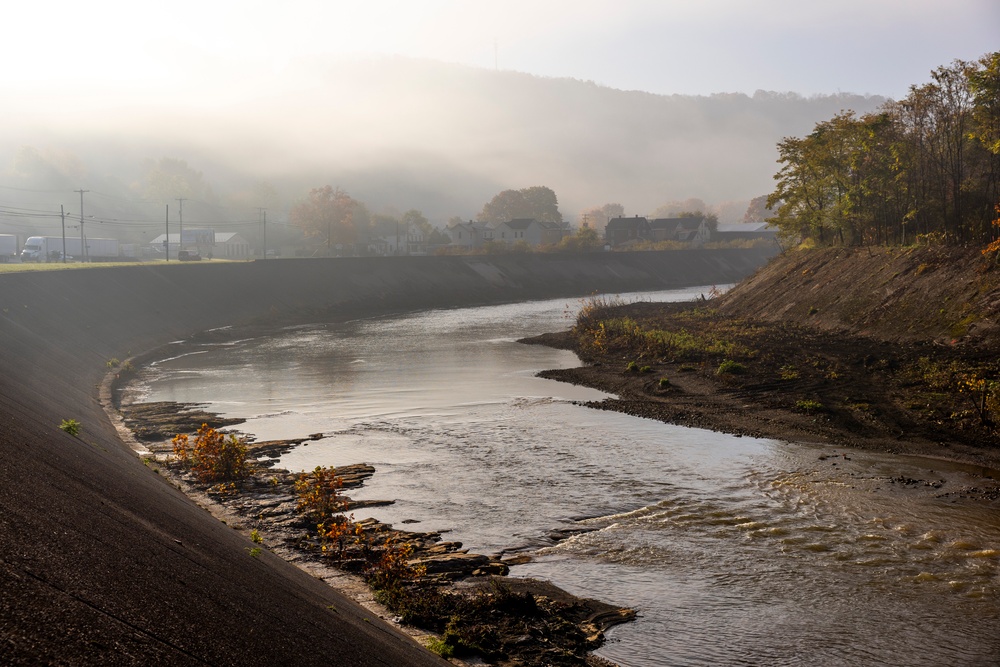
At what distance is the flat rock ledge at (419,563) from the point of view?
1419cm

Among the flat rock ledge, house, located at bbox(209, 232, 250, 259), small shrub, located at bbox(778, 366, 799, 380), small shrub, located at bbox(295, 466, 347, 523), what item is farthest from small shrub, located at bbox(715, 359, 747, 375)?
house, located at bbox(209, 232, 250, 259)

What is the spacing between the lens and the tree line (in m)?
47.8

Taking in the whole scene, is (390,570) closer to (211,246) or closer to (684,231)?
(211,246)

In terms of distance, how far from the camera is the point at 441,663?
41.8 feet

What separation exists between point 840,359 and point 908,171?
2301 cm

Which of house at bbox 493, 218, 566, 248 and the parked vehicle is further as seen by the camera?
house at bbox 493, 218, 566, 248

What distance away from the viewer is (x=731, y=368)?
3897cm

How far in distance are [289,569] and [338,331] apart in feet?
184

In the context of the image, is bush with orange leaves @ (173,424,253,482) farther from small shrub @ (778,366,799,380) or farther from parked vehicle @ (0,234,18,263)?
parked vehicle @ (0,234,18,263)

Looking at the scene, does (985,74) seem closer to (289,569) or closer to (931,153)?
(931,153)

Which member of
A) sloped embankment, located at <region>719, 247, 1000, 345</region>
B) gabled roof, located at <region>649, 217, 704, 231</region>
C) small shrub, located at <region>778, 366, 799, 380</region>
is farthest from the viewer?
gabled roof, located at <region>649, 217, 704, 231</region>

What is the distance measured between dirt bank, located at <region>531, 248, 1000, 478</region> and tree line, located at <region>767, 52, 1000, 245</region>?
317 centimetres

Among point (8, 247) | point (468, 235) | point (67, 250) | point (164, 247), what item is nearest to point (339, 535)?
point (8, 247)

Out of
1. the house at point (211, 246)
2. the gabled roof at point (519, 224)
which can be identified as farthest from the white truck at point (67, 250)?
the gabled roof at point (519, 224)
